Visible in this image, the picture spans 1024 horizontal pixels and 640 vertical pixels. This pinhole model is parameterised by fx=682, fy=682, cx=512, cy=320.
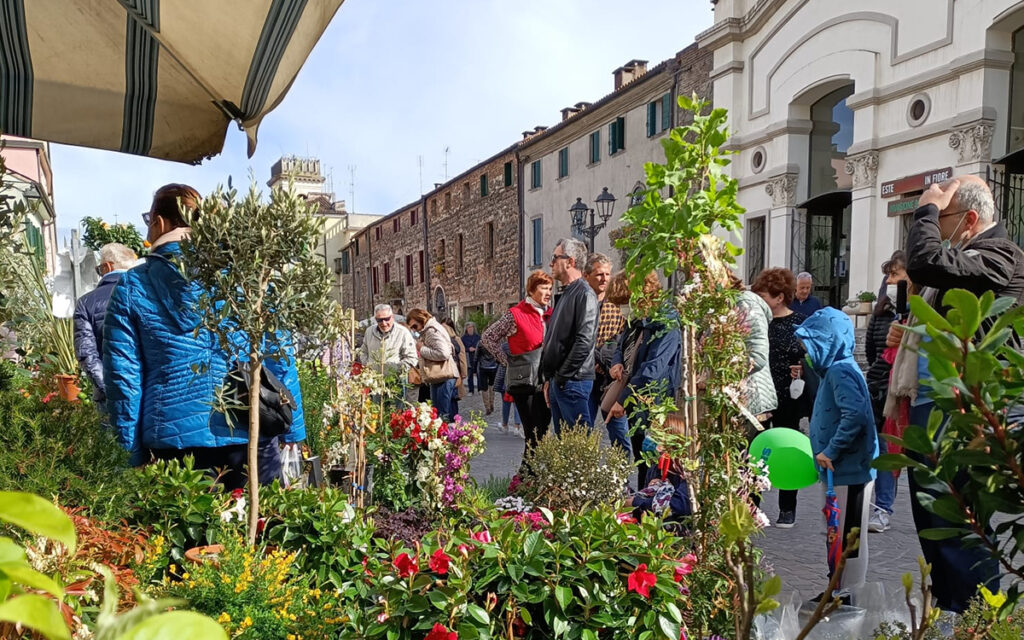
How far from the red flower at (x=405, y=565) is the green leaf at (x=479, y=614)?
0.21 meters

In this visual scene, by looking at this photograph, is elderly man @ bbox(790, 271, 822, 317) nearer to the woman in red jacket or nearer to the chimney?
the woman in red jacket

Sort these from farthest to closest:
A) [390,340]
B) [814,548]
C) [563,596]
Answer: [390,340], [814,548], [563,596]

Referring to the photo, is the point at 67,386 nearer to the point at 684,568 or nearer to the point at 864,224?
the point at 684,568

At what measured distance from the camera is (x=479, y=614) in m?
1.99

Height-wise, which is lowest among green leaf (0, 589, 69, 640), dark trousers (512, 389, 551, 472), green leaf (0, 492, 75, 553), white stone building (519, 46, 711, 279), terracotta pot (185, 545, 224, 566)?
dark trousers (512, 389, 551, 472)

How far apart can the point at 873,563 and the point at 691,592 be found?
233 cm

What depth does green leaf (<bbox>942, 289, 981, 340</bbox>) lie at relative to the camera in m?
0.84

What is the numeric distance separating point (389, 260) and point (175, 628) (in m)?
41.1

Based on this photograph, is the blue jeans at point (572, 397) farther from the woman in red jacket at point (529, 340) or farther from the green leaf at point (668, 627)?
the green leaf at point (668, 627)

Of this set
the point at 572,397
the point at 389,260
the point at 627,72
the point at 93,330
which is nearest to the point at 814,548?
the point at 572,397

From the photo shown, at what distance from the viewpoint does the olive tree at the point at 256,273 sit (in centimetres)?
231

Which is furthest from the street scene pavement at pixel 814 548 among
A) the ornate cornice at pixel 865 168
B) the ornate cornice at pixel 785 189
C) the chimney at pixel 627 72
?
the chimney at pixel 627 72

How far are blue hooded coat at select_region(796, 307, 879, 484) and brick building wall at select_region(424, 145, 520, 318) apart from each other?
74.8ft

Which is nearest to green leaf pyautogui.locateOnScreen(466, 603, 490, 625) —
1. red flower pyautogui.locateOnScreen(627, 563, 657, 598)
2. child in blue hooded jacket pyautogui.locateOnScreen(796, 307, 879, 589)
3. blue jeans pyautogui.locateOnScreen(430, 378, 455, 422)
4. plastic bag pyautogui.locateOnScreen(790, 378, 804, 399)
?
red flower pyautogui.locateOnScreen(627, 563, 657, 598)
